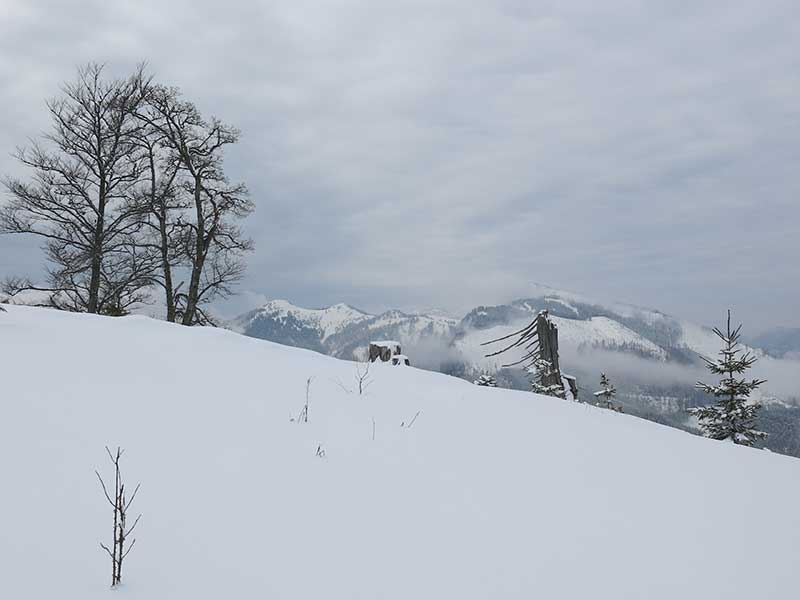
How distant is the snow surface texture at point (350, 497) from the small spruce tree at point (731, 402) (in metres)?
12.7

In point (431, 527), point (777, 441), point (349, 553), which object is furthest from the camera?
point (777, 441)

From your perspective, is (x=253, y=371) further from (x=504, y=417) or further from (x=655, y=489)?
(x=655, y=489)

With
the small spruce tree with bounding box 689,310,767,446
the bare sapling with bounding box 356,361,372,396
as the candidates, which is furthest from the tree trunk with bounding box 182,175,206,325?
the small spruce tree with bounding box 689,310,767,446

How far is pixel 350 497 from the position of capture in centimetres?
278

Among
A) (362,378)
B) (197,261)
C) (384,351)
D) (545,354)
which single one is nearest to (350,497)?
(362,378)

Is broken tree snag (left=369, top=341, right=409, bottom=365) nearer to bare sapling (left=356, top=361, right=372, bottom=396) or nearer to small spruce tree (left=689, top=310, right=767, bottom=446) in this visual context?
bare sapling (left=356, top=361, right=372, bottom=396)

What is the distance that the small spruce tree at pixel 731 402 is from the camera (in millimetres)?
15492

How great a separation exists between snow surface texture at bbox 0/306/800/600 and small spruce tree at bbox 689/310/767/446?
12.7 meters

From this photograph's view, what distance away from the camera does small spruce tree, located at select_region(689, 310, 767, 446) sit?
50.8 feet

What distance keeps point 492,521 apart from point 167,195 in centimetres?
1656

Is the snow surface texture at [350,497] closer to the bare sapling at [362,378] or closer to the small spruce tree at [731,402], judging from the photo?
the bare sapling at [362,378]

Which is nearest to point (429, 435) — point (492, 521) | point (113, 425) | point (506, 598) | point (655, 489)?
point (492, 521)

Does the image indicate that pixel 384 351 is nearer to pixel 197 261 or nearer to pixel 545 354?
pixel 545 354

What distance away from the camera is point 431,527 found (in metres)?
2.58
